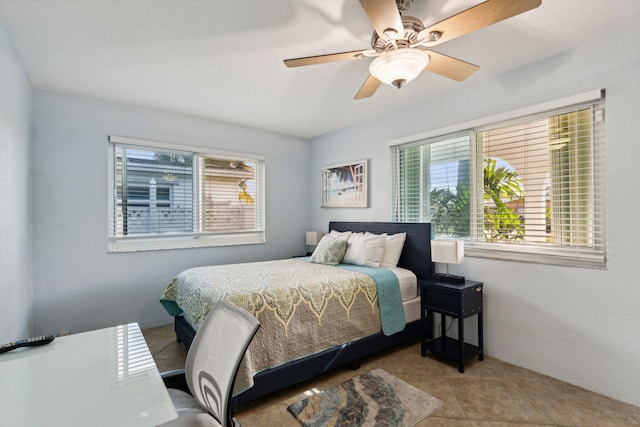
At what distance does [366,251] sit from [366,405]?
1.52 meters

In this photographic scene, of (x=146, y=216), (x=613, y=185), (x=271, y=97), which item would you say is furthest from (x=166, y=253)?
(x=613, y=185)

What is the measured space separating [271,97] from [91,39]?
156cm

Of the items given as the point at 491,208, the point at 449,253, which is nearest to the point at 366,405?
the point at 449,253

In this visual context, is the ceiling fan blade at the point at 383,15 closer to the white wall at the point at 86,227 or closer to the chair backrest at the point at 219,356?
the chair backrest at the point at 219,356

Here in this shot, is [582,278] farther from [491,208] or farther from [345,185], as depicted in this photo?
[345,185]

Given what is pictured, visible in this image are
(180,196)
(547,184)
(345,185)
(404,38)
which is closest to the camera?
(404,38)

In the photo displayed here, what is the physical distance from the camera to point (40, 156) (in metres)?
3.04

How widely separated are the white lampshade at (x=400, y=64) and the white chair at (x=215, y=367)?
5.20ft

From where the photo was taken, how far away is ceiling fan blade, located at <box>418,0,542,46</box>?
1.39 meters

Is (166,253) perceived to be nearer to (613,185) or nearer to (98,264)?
(98,264)

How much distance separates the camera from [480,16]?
1.51 meters

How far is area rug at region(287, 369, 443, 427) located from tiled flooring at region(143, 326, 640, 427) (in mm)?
68

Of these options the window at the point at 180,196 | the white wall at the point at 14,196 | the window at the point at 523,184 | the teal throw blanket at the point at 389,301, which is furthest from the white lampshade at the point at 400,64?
the window at the point at 180,196

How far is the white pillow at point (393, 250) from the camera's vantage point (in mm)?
3293
